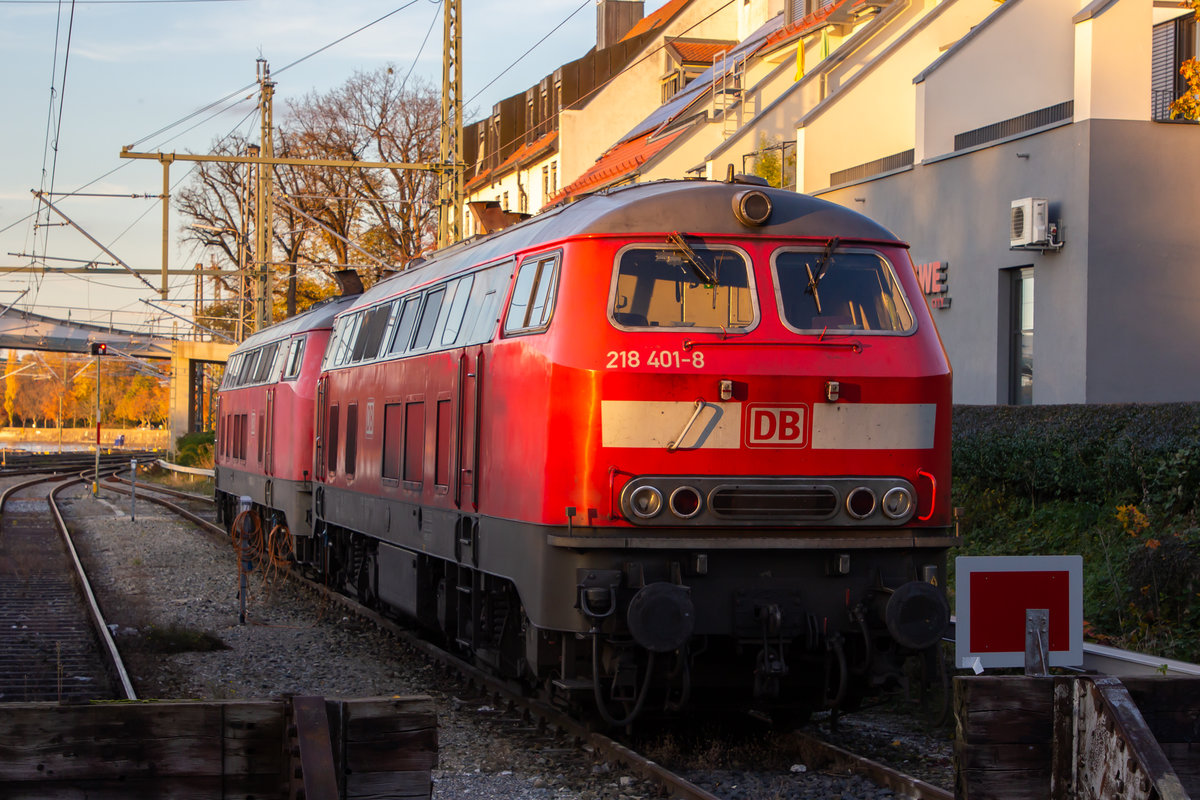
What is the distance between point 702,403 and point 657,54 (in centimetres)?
3940

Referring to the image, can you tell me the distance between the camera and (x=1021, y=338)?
59.3 ft

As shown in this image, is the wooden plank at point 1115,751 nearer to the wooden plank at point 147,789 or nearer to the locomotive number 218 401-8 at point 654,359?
the wooden plank at point 147,789

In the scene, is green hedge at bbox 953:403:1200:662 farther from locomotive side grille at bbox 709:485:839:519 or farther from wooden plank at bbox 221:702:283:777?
wooden plank at bbox 221:702:283:777

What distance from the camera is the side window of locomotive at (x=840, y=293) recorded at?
Result: 27.0ft

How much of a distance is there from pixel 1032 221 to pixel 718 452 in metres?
9.99

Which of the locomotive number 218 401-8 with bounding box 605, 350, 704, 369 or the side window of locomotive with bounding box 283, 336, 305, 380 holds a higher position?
the side window of locomotive with bounding box 283, 336, 305, 380

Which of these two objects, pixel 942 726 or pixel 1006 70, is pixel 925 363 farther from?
pixel 1006 70

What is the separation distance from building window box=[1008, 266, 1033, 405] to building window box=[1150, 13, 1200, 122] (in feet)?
8.46

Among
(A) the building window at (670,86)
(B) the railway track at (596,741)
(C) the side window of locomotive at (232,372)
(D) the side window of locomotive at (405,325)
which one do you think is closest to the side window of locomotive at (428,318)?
(D) the side window of locomotive at (405,325)

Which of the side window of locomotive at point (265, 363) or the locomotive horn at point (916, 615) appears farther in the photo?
the side window of locomotive at point (265, 363)

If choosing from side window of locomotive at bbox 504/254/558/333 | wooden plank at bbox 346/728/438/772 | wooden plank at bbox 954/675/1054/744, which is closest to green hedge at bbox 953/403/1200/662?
side window of locomotive at bbox 504/254/558/333

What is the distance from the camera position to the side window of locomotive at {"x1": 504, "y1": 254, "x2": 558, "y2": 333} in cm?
838

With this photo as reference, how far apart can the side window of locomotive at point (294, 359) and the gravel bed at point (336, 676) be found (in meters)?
2.75

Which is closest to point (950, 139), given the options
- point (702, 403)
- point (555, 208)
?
point (555, 208)
